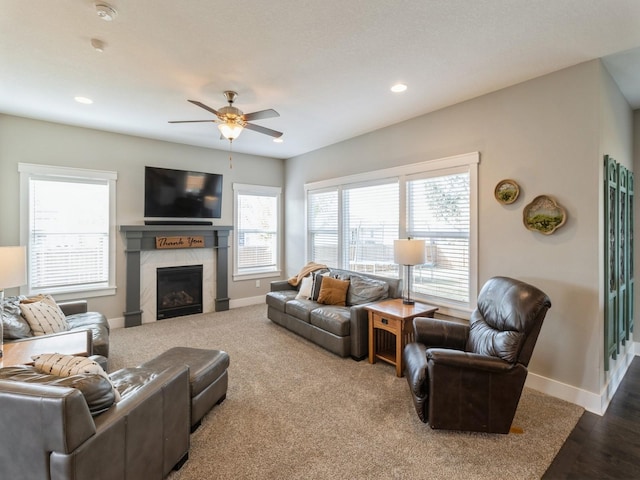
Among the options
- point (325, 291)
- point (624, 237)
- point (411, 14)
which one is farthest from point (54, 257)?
point (624, 237)

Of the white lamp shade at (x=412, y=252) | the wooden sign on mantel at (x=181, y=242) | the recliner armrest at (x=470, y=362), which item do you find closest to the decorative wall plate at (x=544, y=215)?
the white lamp shade at (x=412, y=252)

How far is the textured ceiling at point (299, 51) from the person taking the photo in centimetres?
208

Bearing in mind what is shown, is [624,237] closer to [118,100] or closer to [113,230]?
[118,100]

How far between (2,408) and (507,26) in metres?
3.55

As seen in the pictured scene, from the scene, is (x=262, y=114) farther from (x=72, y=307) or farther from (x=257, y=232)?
(x=257, y=232)

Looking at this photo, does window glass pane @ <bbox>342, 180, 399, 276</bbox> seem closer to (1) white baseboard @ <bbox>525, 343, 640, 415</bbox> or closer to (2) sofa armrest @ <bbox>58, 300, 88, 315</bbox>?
(1) white baseboard @ <bbox>525, 343, 640, 415</bbox>

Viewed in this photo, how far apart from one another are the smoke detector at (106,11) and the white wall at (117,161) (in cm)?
312

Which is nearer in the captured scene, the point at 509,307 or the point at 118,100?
the point at 509,307

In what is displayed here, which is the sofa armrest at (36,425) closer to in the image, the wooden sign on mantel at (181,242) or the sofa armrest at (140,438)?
the sofa armrest at (140,438)

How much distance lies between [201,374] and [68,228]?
367 centimetres

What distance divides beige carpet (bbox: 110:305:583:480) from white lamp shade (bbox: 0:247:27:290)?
1.54 metres

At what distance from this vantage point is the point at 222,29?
7.46ft

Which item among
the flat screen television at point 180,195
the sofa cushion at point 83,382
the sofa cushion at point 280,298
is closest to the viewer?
the sofa cushion at point 83,382

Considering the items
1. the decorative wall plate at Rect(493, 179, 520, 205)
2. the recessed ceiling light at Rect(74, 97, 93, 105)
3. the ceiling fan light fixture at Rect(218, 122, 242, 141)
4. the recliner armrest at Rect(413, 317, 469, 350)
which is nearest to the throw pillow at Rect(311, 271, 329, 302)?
the recliner armrest at Rect(413, 317, 469, 350)
